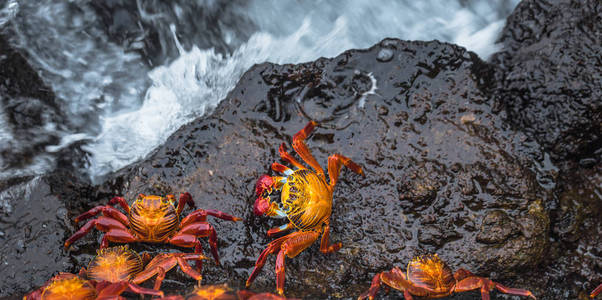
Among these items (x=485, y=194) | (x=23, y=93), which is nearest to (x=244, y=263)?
(x=485, y=194)

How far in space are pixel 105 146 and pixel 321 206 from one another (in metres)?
2.32

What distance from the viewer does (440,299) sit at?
3.34 metres

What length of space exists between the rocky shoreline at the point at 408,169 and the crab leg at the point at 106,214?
0.46ft

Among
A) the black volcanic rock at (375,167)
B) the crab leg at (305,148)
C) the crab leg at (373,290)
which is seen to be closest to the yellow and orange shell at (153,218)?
the black volcanic rock at (375,167)

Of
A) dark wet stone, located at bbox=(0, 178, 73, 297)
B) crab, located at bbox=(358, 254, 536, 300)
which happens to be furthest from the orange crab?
dark wet stone, located at bbox=(0, 178, 73, 297)

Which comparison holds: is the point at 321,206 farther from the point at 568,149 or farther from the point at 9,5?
the point at 9,5

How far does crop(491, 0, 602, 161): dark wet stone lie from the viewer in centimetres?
364

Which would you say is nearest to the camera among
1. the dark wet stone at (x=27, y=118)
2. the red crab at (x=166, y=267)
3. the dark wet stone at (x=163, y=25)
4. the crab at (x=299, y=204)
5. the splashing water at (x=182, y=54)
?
the red crab at (x=166, y=267)

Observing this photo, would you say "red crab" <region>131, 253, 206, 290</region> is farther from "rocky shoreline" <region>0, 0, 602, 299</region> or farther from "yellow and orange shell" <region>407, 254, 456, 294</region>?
"yellow and orange shell" <region>407, 254, 456, 294</region>

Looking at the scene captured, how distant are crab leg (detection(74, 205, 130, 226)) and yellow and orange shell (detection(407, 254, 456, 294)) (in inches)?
81.3

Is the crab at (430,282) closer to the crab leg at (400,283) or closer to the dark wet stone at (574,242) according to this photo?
the crab leg at (400,283)

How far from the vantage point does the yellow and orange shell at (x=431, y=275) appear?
3.29 m

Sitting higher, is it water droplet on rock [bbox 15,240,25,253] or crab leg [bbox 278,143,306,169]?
crab leg [bbox 278,143,306,169]

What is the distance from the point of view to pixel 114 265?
3.50m
